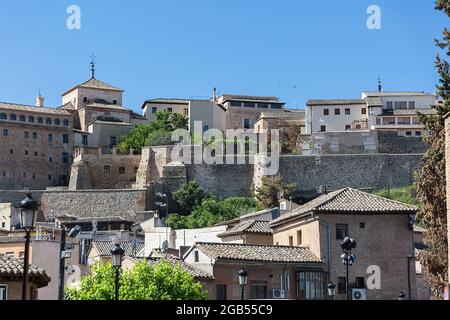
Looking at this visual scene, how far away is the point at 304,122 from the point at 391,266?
64.0m

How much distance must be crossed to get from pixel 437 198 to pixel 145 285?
9.53 meters

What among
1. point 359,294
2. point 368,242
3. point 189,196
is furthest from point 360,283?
point 189,196

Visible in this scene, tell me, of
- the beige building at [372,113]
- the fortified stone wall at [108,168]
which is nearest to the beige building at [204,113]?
the fortified stone wall at [108,168]

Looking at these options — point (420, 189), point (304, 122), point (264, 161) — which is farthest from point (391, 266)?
point (304, 122)

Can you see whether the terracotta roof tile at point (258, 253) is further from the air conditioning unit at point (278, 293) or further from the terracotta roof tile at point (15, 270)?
the terracotta roof tile at point (15, 270)

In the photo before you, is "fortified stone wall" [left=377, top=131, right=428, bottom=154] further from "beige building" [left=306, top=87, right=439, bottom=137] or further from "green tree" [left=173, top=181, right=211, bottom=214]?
"green tree" [left=173, top=181, right=211, bottom=214]

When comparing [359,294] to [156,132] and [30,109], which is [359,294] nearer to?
[156,132]

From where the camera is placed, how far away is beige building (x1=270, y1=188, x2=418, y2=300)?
3469cm

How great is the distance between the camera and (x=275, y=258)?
34.3 metres

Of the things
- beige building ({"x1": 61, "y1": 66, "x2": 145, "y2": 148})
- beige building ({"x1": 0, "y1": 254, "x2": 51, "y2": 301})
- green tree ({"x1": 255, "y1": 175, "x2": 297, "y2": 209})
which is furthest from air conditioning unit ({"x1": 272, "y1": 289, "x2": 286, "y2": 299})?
beige building ({"x1": 61, "y1": 66, "x2": 145, "y2": 148})

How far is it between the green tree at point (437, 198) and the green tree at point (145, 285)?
7.40 metres

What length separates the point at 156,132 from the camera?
99250 mm

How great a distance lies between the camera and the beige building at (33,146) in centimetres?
9706
